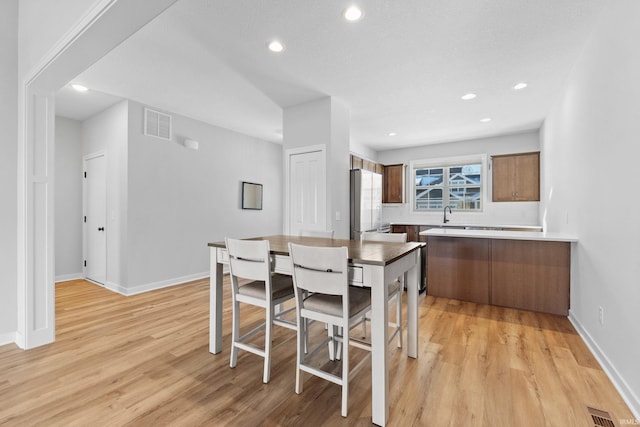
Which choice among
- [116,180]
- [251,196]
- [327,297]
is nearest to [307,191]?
[251,196]

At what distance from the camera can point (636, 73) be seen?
68.4 inches

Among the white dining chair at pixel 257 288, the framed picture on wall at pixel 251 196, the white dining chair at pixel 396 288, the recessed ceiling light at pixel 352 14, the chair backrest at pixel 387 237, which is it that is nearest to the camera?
the white dining chair at pixel 257 288

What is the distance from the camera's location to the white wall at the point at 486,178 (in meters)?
5.57

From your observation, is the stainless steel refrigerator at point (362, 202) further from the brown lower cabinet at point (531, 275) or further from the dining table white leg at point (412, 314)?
the dining table white leg at point (412, 314)

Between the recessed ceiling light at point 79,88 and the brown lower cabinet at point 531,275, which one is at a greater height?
the recessed ceiling light at point 79,88

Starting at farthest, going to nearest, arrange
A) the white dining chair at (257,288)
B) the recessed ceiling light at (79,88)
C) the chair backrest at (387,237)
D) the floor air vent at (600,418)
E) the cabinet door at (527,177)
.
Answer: the cabinet door at (527,177)
the recessed ceiling light at (79,88)
the chair backrest at (387,237)
the white dining chair at (257,288)
the floor air vent at (600,418)

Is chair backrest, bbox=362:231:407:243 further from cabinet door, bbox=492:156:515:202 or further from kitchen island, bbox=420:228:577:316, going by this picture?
cabinet door, bbox=492:156:515:202

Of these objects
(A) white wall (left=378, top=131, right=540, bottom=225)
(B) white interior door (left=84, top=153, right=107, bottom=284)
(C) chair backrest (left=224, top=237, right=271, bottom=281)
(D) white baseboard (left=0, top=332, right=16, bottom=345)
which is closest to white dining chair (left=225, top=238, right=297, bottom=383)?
(C) chair backrest (left=224, top=237, right=271, bottom=281)

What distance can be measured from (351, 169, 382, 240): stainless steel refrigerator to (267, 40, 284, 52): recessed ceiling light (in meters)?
2.05

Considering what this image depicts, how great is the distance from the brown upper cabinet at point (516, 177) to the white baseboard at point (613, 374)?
3216 mm

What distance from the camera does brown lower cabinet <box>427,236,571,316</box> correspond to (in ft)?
10.8

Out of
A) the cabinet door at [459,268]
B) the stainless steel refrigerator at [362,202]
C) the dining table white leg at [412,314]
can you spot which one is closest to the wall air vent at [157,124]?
the stainless steel refrigerator at [362,202]

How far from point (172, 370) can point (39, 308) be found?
4.73ft

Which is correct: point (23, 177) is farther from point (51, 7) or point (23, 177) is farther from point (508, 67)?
point (508, 67)
